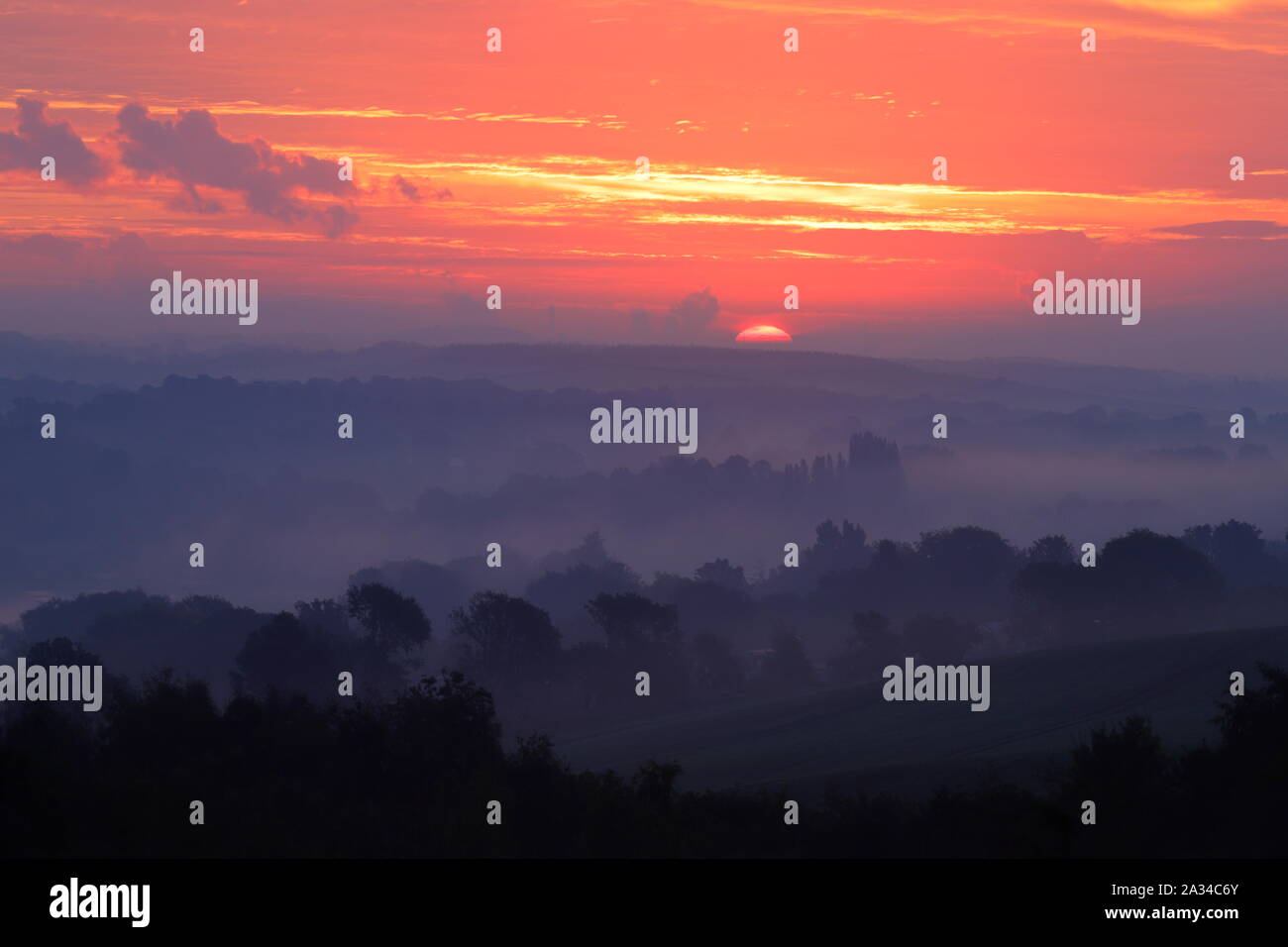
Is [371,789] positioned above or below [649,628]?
below
